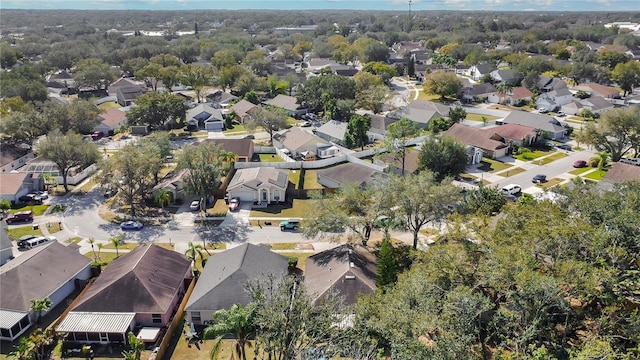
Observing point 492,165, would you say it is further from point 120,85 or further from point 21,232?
point 120,85

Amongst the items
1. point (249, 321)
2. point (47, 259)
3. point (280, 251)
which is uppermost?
point (249, 321)

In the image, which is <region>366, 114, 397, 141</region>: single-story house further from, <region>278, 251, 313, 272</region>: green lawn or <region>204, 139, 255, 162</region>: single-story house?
<region>278, 251, 313, 272</region>: green lawn

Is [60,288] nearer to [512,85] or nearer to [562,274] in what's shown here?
[562,274]

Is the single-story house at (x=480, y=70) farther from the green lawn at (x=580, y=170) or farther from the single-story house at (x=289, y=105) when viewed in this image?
the green lawn at (x=580, y=170)

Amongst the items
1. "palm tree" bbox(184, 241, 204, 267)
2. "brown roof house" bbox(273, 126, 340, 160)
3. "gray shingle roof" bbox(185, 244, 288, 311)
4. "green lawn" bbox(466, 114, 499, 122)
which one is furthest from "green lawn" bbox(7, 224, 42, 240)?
"green lawn" bbox(466, 114, 499, 122)

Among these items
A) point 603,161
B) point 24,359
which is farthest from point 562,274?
point 603,161

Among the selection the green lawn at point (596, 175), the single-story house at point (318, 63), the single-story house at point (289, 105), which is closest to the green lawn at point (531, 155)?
the green lawn at point (596, 175)

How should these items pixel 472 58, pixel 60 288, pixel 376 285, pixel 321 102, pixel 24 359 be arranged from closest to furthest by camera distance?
pixel 24 359 < pixel 376 285 < pixel 60 288 < pixel 321 102 < pixel 472 58

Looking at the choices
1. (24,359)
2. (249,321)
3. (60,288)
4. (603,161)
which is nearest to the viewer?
(249,321)
